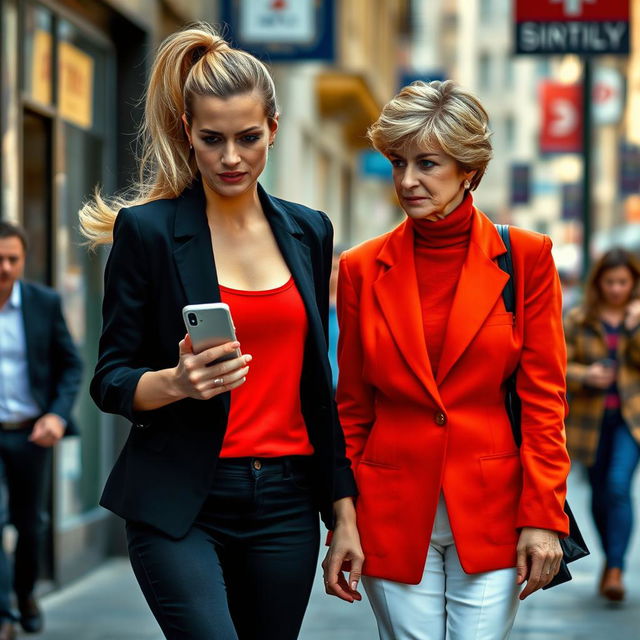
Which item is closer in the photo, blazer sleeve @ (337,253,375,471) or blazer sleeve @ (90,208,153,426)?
blazer sleeve @ (90,208,153,426)

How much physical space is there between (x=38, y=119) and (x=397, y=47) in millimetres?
25846

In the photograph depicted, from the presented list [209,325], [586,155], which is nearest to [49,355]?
[209,325]

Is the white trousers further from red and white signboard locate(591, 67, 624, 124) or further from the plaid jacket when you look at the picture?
red and white signboard locate(591, 67, 624, 124)

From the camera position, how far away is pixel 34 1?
8.20m

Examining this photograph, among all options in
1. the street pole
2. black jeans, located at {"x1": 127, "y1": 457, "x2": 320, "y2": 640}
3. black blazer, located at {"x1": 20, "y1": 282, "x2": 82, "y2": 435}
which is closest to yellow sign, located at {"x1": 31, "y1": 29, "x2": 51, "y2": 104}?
black blazer, located at {"x1": 20, "y1": 282, "x2": 82, "y2": 435}

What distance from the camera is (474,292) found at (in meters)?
3.79

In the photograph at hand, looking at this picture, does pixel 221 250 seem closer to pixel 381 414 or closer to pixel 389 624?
pixel 381 414

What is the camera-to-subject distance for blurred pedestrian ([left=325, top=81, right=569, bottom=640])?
3736 millimetres

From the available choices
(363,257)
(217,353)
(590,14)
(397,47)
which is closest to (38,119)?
(590,14)

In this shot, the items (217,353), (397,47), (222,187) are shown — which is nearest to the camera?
(217,353)

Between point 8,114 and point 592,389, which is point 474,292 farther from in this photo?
point 592,389

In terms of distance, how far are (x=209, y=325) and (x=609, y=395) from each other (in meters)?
5.48

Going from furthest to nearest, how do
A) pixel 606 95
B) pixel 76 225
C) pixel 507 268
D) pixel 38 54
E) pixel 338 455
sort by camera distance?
pixel 606 95 → pixel 76 225 → pixel 38 54 → pixel 507 268 → pixel 338 455

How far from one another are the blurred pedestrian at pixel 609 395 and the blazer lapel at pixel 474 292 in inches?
177
